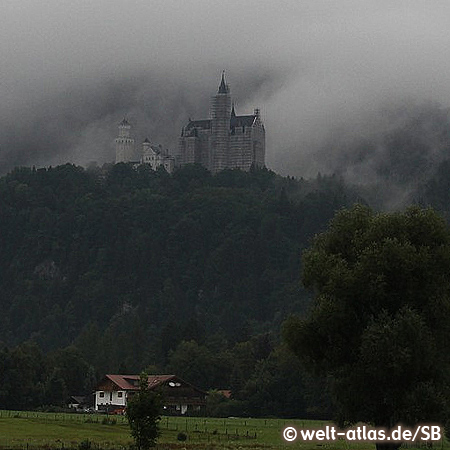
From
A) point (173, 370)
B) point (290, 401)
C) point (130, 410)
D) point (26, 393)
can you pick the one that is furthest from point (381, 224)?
point (173, 370)

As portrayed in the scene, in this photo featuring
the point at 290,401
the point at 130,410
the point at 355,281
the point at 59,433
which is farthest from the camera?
the point at 290,401

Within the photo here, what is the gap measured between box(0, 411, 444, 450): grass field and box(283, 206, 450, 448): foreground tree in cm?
1386

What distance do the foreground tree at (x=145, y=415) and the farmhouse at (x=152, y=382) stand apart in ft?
277

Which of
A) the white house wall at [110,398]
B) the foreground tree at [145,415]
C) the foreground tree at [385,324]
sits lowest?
the foreground tree at [145,415]

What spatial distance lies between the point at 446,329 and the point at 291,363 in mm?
95892

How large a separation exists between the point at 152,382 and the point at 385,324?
94.9 metres

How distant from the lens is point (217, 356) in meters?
191

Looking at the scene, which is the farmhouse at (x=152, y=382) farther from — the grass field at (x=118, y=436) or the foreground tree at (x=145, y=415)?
the foreground tree at (x=145, y=415)

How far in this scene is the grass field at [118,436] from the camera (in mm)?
70562

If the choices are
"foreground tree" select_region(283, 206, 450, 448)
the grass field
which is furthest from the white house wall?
"foreground tree" select_region(283, 206, 450, 448)

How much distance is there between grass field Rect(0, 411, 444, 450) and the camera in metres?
70.6

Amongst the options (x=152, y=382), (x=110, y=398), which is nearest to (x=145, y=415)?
(x=152, y=382)

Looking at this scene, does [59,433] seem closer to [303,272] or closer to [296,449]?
[296,449]

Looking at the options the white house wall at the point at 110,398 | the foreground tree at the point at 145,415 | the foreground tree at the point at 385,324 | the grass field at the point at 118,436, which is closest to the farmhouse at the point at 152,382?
the white house wall at the point at 110,398
